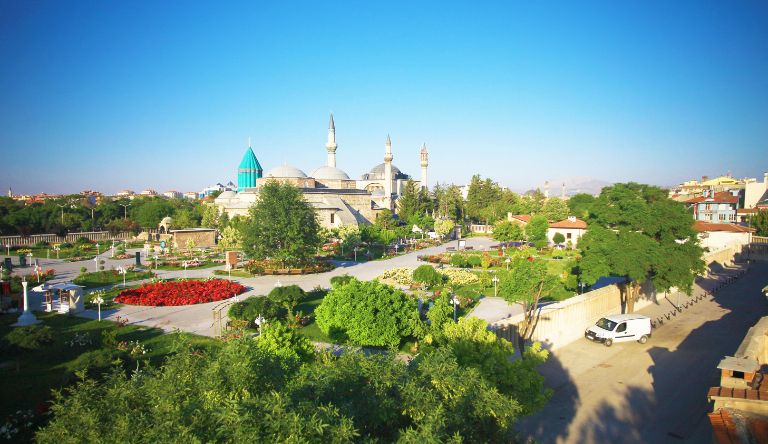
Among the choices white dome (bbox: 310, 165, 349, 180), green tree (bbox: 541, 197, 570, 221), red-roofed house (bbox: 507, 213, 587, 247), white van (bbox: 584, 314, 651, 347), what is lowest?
white van (bbox: 584, 314, 651, 347)

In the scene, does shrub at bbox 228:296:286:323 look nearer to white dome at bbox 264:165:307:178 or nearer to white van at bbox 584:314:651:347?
white van at bbox 584:314:651:347

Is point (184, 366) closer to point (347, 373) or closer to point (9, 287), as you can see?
point (347, 373)

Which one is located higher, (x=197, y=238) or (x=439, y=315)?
(x=197, y=238)

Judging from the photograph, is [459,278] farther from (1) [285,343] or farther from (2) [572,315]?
(1) [285,343]

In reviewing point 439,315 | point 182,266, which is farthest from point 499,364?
point 182,266

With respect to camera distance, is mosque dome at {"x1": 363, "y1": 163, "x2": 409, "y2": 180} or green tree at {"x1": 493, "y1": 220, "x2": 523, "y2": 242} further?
mosque dome at {"x1": 363, "y1": 163, "x2": 409, "y2": 180}

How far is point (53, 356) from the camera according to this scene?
11766 millimetres

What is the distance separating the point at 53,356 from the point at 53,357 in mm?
86

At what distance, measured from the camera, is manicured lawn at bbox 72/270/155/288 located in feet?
70.5

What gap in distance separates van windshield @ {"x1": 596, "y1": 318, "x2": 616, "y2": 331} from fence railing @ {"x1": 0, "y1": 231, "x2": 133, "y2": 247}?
39508 mm

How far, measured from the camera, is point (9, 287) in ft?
57.6

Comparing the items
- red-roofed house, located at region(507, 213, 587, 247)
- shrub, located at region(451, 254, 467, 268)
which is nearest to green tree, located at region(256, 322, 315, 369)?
shrub, located at region(451, 254, 467, 268)

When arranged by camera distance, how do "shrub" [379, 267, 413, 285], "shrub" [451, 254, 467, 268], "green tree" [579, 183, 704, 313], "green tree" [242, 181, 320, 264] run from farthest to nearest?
"shrub" [451, 254, 467, 268] → "green tree" [242, 181, 320, 264] → "shrub" [379, 267, 413, 285] → "green tree" [579, 183, 704, 313]

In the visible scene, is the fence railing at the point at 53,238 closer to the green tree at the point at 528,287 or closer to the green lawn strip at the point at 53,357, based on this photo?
the green lawn strip at the point at 53,357
